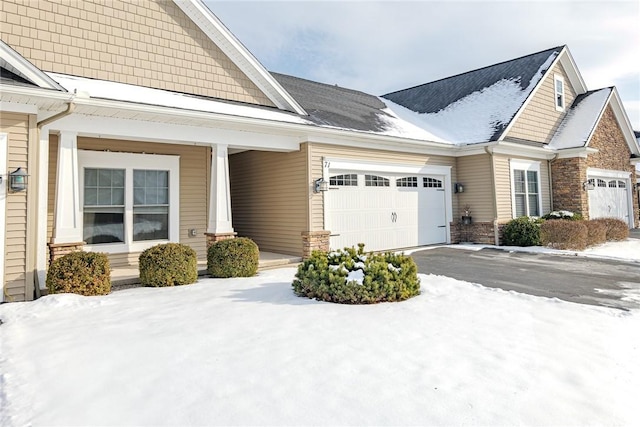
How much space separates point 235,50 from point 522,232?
1044 cm

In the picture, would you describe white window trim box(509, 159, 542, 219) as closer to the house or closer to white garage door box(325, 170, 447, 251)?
the house

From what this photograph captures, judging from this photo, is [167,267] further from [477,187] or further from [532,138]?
[532,138]

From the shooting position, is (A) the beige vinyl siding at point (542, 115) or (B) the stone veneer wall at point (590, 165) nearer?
(A) the beige vinyl siding at point (542, 115)

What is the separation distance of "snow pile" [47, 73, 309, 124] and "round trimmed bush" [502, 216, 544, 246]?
7857mm

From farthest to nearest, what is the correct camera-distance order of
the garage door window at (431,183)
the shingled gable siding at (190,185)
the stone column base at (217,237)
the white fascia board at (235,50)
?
the garage door window at (431,183) → the white fascia board at (235,50) → the shingled gable siding at (190,185) → the stone column base at (217,237)

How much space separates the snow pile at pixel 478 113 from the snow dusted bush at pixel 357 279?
867cm

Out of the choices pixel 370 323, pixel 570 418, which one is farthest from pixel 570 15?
pixel 570 418

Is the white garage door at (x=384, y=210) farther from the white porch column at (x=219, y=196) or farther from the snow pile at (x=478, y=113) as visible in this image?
the white porch column at (x=219, y=196)

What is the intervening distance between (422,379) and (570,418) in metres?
1.06

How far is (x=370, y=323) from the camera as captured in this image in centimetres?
486

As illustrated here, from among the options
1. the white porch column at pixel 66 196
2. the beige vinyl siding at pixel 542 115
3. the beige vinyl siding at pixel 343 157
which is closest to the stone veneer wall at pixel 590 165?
the beige vinyl siding at pixel 542 115

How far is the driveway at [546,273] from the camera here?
21.6ft

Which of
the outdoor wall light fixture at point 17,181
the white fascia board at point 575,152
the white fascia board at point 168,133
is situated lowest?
the outdoor wall light fixture at point 17,181

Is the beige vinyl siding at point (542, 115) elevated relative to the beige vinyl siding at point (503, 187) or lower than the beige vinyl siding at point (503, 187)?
elevated
